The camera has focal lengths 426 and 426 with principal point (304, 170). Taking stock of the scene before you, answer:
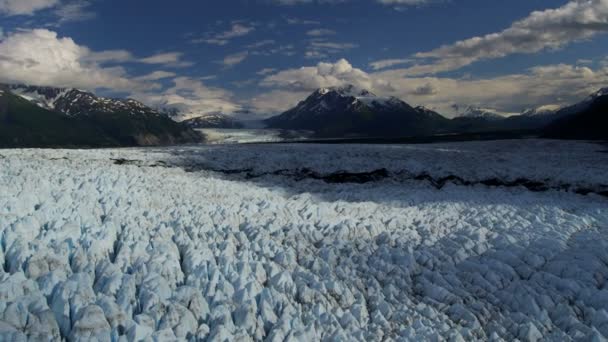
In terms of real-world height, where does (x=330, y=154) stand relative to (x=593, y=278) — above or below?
above

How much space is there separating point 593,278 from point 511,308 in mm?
2821

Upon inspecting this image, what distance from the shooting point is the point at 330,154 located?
40.5 m

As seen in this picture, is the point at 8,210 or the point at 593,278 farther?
the point at 8,210

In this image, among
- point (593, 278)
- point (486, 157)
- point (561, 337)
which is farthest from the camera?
point (486, 157)

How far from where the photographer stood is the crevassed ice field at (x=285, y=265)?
9570 millimetres

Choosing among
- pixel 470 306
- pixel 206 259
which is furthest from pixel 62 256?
pixel 470 306

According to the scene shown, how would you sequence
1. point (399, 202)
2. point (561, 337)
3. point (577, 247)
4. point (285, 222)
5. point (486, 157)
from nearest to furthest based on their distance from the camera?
point (561, 337), point (577, 247), point (285, 222), point (399, 202), point (486, 157)

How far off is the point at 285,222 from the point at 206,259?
4123 mm

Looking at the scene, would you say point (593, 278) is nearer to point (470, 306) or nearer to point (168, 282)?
point (470, 306)

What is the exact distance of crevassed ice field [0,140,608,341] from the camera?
9570mm

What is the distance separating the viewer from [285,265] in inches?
491

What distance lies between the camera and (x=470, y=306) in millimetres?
11000

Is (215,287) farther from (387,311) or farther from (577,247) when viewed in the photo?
(577,247)

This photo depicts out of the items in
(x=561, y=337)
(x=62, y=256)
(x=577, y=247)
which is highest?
(x=62, y=256)
